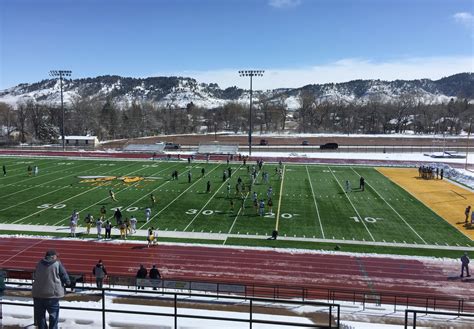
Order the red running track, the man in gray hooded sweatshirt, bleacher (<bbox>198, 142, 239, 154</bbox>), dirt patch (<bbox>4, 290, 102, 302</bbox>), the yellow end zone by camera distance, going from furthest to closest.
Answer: bleacher (<bbox>198, 142, 239, 154</bbox>) < the yellow end zone < the red running track < dirt patch (<bbox>4, 290, 102, 302</bbox>) < the man in gray hooded sweatshirt

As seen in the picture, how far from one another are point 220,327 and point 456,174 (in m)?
41.1

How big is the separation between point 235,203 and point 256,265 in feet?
36.5

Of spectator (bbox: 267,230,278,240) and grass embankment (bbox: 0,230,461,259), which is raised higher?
spectator (bbox: 267,230,278,240)

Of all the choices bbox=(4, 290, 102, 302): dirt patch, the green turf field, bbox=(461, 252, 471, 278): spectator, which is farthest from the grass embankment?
bbox=(4, 290, 102, 302): dirt patch

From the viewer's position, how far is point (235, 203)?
29.6 metres

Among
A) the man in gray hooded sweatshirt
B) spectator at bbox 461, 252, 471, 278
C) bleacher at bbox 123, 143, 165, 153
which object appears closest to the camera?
the man in gray hooded sweatshirt

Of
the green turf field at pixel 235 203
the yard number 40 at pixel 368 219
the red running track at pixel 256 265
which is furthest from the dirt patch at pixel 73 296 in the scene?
the yard number 40 at pixel 368 219

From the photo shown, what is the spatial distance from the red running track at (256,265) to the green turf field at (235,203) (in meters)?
3.21

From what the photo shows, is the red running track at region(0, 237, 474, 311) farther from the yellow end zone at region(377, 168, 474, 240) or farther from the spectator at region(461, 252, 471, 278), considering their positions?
the yellow end zone at region(377, 168, 474, 240)

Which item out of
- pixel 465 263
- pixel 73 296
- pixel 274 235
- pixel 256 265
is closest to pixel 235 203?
pixel 274 235

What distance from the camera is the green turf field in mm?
24062

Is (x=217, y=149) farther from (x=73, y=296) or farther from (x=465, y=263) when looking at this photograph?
(x=73, y=296)

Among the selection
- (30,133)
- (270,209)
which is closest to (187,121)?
(30,133)

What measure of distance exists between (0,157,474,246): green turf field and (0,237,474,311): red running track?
3.21m
